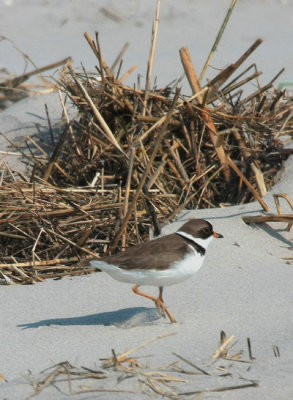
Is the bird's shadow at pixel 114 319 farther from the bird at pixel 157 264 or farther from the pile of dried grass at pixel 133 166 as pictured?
the pile of dried grass at pixel 133 166

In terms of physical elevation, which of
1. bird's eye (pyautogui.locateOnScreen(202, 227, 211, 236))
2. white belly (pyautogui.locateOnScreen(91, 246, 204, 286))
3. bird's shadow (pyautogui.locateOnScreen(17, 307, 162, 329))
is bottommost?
bird's shadow (pyautogui.locateOnScreen(17, 307, 162, 329))

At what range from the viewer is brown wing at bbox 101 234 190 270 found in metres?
4.11

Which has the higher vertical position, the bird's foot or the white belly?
the white belly

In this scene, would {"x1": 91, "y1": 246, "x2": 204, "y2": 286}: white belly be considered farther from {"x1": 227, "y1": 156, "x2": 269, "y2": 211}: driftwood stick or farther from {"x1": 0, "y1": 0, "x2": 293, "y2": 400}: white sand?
{"x1": 227, "y1": 156, "x2": 269, "y2": 211}: driftwood stick

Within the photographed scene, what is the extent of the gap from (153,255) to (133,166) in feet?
4.99

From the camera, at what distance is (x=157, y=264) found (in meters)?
4.11

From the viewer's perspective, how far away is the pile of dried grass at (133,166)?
A: 520cm

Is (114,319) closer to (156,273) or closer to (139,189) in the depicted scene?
(156,273)

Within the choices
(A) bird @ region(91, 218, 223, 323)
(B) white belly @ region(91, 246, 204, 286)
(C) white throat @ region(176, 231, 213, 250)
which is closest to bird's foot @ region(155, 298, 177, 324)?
(A) bird @ region(91, 218, 223, 323)

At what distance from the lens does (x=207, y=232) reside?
4426 millimetres

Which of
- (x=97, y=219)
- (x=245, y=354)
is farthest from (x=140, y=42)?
(x=245, y=354)

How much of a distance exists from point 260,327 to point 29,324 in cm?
116

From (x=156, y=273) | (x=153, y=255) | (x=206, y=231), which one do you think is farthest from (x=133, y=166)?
(x=156, y=273)

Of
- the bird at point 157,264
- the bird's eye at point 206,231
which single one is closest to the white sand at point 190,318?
the bird at point 157,264
